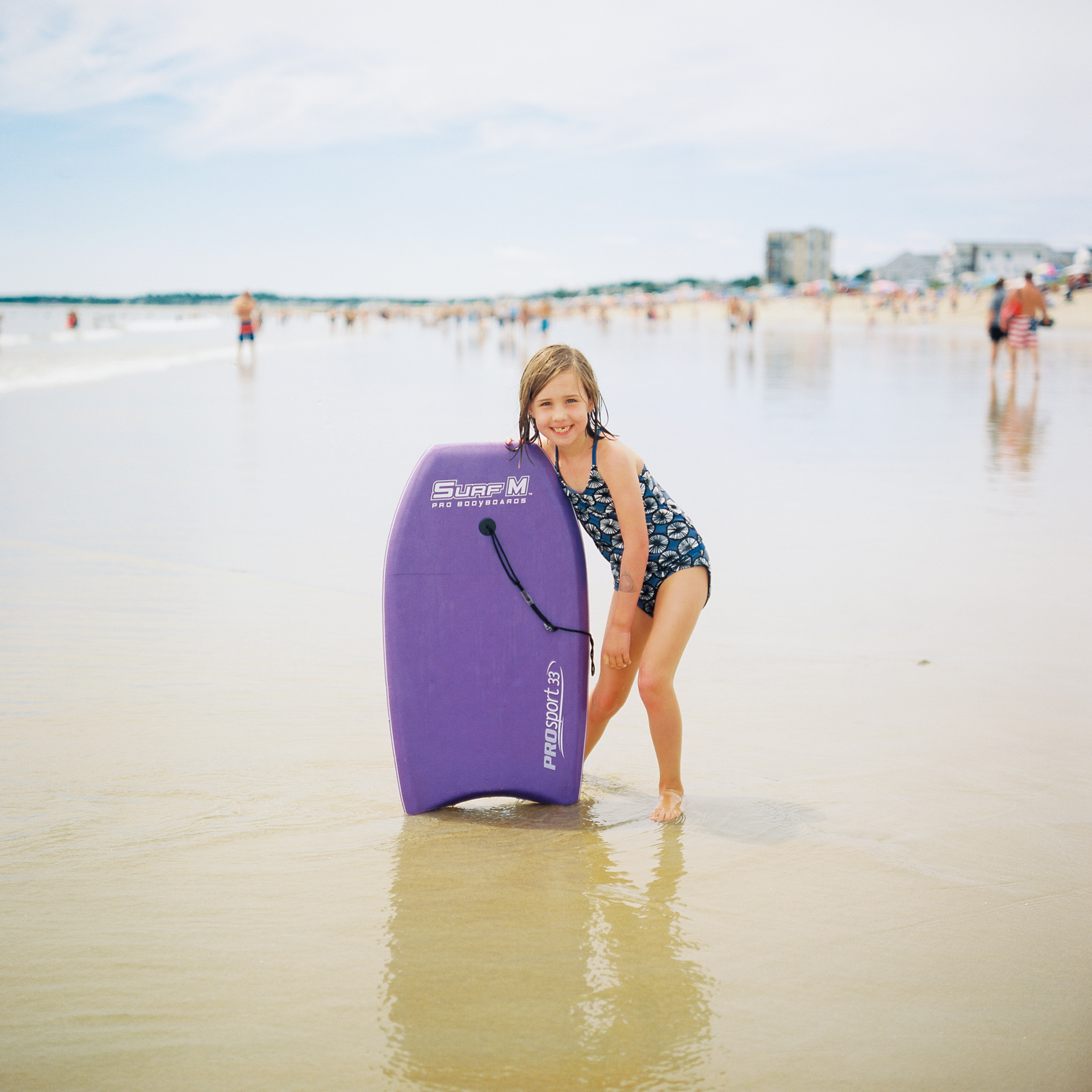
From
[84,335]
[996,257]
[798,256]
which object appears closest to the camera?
[84,335]

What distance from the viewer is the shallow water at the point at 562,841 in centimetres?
196

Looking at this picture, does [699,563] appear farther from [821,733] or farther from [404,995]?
[404,995]

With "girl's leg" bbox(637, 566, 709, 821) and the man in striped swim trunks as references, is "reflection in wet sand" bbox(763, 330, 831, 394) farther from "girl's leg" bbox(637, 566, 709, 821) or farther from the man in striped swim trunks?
"girl's leg" bbox(637, 566, 709, 821)

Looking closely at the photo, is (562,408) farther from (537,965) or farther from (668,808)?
(537,965)

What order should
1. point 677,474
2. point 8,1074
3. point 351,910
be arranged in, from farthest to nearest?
point 677,474, point 351,910, point 8,1074

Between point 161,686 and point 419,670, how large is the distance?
1.45 m

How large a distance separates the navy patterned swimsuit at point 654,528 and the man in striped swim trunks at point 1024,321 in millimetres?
16520

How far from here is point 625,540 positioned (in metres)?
2.84

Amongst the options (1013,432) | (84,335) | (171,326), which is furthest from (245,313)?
(171,326)

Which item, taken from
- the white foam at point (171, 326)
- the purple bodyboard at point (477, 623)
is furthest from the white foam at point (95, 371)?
the white foam at point (171, 326)

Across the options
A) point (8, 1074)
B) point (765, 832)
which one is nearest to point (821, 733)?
point (765, 832)

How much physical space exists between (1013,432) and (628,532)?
953cm

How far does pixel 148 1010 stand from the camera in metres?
2.03

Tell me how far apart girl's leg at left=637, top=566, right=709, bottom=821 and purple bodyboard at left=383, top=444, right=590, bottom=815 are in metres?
0.19
